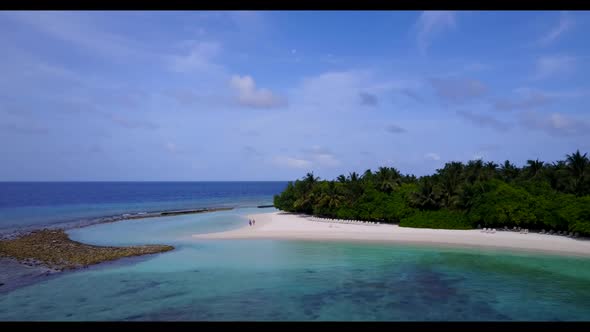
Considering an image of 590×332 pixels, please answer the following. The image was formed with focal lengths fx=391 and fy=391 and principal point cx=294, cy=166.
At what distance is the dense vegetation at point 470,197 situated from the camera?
4078 centimetres

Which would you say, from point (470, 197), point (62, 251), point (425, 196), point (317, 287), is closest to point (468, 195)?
point (470, 197)

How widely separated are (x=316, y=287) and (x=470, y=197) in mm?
29844

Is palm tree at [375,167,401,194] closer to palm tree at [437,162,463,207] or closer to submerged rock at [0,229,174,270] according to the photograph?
palm tree at [437,162,463,207]

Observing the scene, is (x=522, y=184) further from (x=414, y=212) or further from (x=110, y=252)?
(x=110, y=252)

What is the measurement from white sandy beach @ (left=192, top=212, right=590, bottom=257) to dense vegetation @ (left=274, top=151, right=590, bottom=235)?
1.83 metres

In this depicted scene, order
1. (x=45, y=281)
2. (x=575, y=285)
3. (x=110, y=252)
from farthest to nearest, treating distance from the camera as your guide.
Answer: (x=110, y=252), (x=45, y=281), (x=575, y=285)

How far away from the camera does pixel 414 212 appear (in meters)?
50.0

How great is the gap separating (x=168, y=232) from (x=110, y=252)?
1335 cm

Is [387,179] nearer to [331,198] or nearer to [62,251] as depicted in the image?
[331,198]

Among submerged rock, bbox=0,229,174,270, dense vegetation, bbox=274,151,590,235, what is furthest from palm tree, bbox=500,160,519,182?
submerged rock, bbox=0,229,174,270

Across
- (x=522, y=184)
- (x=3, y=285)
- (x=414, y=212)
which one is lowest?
(x=3, y=285)

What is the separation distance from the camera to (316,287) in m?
24.2
